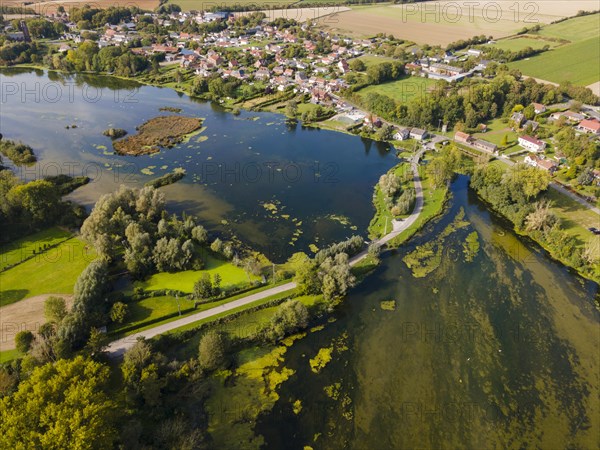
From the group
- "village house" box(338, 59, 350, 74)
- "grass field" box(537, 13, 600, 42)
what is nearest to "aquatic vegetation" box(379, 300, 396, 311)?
"village house" box(338, 59, 350, 74)

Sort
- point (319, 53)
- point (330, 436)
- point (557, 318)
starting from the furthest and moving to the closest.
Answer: point (319, 53)
point (557, 318)
point (330, 436)

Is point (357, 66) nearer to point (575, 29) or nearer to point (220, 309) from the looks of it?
point (220, 309)

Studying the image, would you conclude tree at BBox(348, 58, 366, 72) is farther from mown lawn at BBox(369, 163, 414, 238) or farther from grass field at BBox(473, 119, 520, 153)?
mown lawn at BBox(369, 163, 414, 238)

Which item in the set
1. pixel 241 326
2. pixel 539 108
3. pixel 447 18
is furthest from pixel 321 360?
pixel 447 18

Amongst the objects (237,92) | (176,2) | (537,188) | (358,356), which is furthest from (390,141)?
(176,2)

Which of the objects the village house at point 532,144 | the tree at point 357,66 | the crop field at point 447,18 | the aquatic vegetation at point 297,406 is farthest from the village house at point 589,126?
the aquatic vegetation at point 297,406

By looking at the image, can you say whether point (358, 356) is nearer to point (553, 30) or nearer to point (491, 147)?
point (491, 147)
